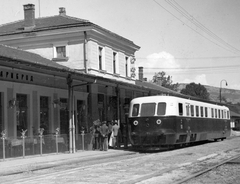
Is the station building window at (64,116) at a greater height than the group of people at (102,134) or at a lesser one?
greater

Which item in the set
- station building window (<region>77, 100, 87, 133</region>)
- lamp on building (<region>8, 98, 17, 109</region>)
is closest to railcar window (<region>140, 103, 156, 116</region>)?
station building window (<region>77, 100, 87, 133</region>)

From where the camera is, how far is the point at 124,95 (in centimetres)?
2858

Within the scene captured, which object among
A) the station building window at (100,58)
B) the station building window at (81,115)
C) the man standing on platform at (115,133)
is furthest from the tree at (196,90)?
the man standing on platform at (115,133)

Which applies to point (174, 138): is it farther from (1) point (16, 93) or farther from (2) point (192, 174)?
(2) point (192, 174)

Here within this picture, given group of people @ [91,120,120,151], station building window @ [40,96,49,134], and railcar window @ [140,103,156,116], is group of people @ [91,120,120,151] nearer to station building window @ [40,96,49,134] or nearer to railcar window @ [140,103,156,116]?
railcar window @ [140,103,156,116]

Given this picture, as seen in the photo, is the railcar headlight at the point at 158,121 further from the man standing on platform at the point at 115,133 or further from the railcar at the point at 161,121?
the man standing on platform at the point at 115,133

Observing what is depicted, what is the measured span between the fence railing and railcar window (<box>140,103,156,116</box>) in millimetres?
3197

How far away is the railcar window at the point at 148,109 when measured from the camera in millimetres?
21844

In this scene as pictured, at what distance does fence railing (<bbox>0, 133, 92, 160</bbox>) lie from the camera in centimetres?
1692

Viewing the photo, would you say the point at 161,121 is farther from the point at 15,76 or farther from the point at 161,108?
the point at 15,76

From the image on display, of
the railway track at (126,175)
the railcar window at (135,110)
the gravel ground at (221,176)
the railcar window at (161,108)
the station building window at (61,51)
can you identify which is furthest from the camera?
the station building window at (61,51)

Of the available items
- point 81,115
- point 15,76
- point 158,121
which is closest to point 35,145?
point 15,76

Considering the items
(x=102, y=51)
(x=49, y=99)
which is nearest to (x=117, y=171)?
(x=49, y=99)

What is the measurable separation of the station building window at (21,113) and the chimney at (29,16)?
12.3 m
